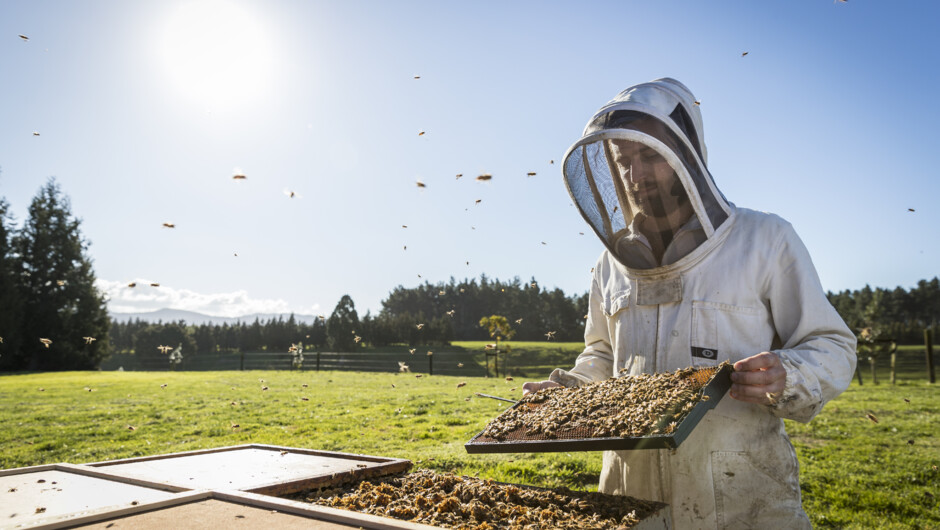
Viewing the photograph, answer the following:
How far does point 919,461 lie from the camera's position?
8836 millimetres

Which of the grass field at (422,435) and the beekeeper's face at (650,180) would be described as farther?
the grass field at (422,435)

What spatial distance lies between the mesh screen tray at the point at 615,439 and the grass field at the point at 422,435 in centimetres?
476

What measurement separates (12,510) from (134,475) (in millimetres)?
671

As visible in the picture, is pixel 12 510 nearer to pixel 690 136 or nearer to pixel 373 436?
pixel 690 136

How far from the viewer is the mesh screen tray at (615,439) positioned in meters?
2.39

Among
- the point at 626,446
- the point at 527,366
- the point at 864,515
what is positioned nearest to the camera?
the point at 626,446

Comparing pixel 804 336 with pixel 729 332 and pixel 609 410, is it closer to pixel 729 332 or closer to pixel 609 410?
pixel 729 332

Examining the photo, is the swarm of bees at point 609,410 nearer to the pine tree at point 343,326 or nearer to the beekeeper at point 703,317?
the beekeeper at point 703,317

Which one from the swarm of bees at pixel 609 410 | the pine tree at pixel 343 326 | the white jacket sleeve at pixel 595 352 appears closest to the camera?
the swarm of bees at pixel 609 410

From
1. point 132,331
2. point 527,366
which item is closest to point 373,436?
point 527,366

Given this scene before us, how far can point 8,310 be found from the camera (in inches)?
1729

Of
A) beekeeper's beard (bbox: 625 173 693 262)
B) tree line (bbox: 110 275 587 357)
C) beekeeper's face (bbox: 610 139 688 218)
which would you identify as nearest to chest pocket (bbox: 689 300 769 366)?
beekeeper's beard (bbox: 625 173 693 262)

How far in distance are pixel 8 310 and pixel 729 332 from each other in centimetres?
5559

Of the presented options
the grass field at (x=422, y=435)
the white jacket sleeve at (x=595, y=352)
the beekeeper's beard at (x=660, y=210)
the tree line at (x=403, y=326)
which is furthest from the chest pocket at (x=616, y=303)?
the tree line at (x=403, y=326)
